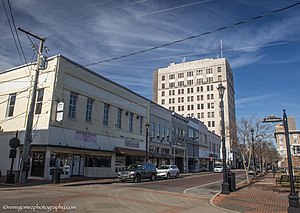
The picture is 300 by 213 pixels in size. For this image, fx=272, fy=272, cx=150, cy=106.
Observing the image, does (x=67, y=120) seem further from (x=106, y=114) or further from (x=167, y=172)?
(x=167, y=172)

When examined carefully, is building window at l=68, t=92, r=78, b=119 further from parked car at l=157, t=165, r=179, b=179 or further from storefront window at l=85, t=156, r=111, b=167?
parked car at l=157, t=165, r=179, b=179

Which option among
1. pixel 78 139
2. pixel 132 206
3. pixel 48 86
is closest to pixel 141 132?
pixel 78 139

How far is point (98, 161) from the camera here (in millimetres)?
27797

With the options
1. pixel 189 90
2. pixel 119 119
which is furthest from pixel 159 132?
pixel 189 90

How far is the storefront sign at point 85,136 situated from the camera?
82.7ft

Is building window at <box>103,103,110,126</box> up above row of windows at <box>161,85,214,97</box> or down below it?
below

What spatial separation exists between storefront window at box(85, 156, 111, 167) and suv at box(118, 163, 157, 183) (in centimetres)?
441

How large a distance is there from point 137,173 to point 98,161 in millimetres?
5897

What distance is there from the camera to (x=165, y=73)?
4136 inches

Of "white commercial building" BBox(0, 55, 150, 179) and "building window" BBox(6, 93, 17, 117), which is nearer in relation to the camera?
"white commercial building" BBox(0, 55, 150, 179)

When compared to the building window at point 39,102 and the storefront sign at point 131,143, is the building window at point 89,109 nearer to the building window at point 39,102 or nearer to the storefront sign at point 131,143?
the building window at point 39,102

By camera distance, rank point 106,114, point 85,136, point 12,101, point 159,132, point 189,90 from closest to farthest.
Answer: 1. point 85,136
2. point 12,101
3. point 106,114
4. point 159,132
5. point 189,90

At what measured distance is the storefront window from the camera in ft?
86.9

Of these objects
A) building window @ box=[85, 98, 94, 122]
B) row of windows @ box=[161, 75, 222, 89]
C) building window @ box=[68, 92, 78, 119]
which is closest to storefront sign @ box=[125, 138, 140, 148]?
building window @ box=[85, 98, 94, 122]
